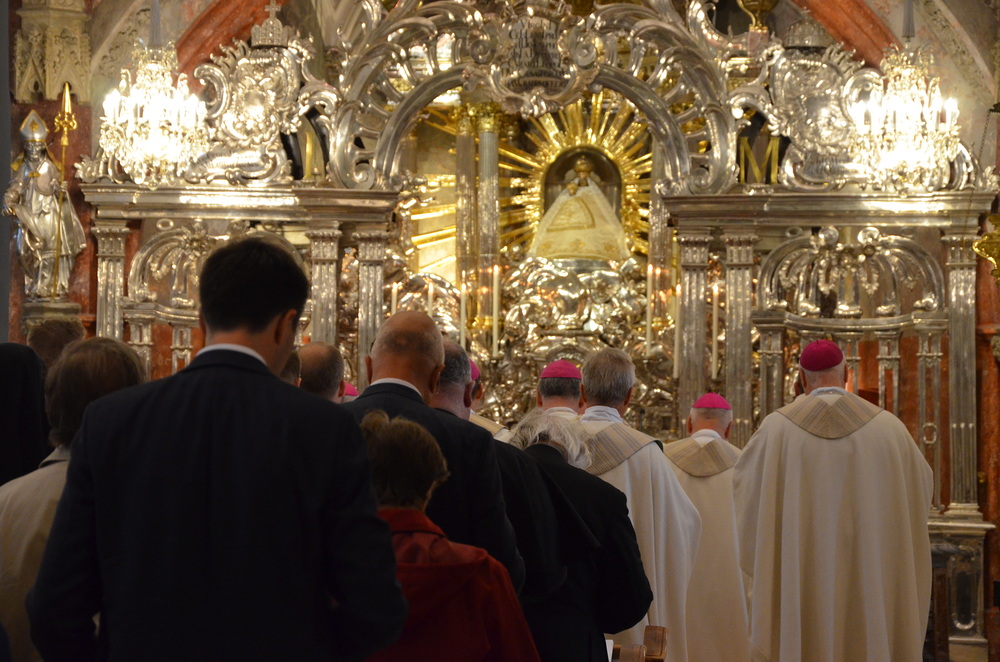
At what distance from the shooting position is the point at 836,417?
675cm

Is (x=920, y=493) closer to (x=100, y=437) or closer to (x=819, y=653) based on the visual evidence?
(x=819, y=653)

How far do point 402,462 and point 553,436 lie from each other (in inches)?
55.1

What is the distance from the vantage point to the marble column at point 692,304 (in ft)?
31.9

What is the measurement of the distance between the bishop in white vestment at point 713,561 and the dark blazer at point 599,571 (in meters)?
3.26

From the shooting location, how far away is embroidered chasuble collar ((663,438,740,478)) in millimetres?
7523

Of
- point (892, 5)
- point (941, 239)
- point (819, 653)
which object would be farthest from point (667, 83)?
point (819, 653)

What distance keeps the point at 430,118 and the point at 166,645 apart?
9.54 metres

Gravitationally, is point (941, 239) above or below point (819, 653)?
above

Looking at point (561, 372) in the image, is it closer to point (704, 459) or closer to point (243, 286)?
point (704, 459)

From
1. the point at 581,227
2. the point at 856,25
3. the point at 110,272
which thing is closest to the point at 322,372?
the point at 110,272

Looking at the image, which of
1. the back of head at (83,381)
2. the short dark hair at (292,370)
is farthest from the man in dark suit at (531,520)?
the back of head at (83,381)

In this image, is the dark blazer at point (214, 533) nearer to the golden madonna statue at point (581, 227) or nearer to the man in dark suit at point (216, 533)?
the man in dark suit at point (216, 533)

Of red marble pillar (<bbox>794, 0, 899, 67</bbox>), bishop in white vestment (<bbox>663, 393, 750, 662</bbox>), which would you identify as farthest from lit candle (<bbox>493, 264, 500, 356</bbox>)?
red marble pillar (<bbox>794, 0, 899, 67</bbox>)

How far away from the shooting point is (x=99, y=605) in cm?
273
